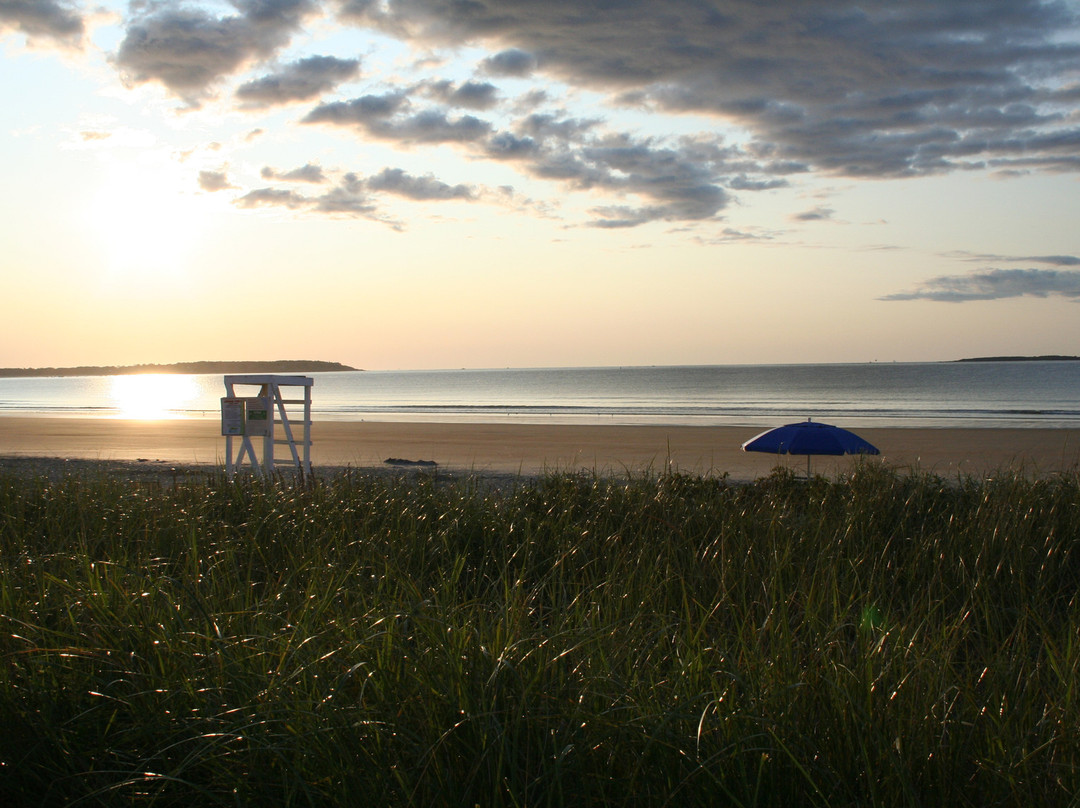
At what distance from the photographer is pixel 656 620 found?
437 centimetres

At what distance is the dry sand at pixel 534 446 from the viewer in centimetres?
1855

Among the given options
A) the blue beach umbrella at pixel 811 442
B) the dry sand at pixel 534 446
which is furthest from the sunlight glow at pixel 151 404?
the blue beach umbrella at pixel 811 442

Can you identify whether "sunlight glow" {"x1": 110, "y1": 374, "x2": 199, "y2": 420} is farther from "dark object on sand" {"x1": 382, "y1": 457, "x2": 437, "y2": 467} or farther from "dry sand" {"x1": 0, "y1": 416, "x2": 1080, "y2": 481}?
"dark object on sand" {"x1": 382, "y1": 457, "x2": 437, "y2": 467}

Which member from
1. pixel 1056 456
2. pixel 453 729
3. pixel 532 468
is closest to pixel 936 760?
pixel 453 729

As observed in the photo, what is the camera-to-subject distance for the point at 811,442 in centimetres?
1008

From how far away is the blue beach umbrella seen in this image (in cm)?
989

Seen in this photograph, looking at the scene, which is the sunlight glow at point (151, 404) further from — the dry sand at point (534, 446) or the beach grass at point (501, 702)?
→ the beach grass at point (501, 702)

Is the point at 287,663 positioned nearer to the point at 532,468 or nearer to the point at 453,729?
the point at 453,729

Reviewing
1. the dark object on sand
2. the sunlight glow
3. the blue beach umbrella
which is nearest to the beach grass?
the blue beach umbrella

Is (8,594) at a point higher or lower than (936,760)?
higher

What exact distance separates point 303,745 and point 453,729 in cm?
48

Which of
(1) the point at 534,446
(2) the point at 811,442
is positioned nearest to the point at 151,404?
(1) the point at 534,446

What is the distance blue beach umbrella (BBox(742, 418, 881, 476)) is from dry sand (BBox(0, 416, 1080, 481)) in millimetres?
5073

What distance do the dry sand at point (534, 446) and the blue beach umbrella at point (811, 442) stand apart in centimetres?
507
